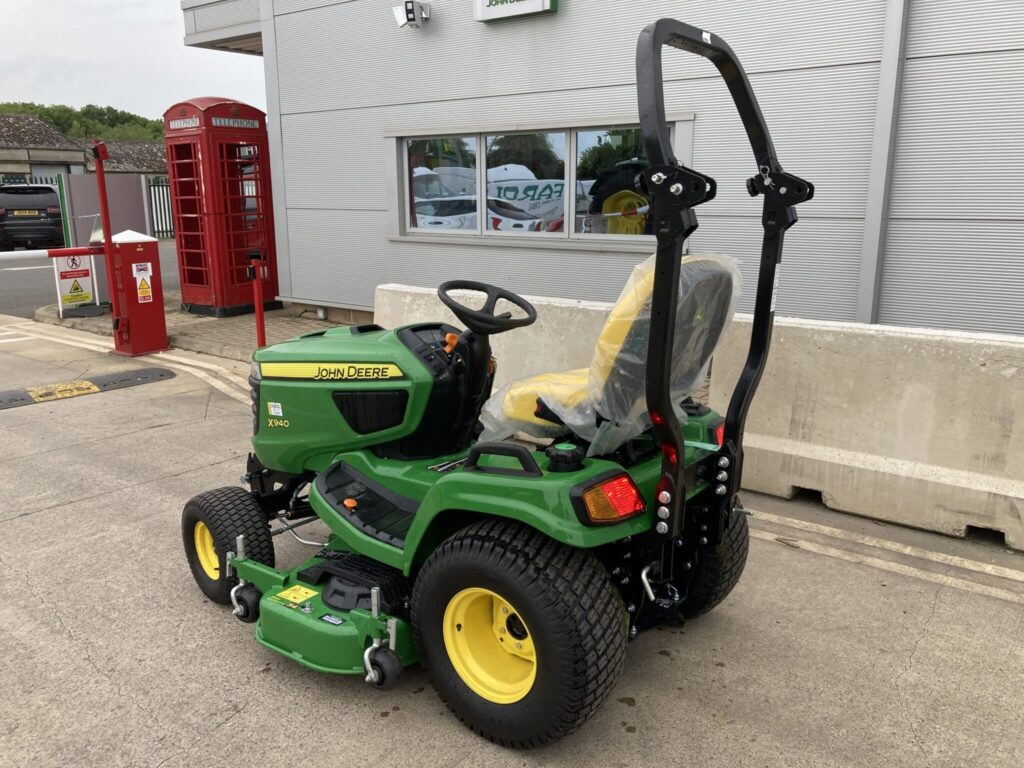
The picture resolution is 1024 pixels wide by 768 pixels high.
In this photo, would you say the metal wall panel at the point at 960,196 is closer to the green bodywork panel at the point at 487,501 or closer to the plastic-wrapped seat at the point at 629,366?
the green bodywork panel at the point at 487,501

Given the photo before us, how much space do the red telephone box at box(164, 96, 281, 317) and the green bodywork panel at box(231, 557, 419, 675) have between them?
8.48m

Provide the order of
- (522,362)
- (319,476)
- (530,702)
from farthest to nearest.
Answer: (522,362) < (319,476) < (530,702)

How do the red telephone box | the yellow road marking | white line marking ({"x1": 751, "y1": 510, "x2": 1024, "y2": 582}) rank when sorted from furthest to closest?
the red telephone box → the yellow road marking → white line marking ({"x1": 751, "y1": 510, "x2": 1024, "y2": 582})

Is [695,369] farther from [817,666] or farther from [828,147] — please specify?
[828,147]

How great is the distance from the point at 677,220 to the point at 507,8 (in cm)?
679

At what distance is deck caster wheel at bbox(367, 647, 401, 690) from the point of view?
277cm

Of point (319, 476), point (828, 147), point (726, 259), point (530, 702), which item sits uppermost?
point (828, 147)

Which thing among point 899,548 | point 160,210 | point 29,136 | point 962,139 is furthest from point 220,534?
point 29,136

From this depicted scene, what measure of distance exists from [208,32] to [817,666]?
11499 mm

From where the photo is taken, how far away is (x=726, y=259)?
2746mm

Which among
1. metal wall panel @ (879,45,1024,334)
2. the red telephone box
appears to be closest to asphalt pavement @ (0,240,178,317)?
the red telephone box

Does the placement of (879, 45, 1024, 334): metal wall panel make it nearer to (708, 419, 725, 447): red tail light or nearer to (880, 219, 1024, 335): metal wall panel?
(880, 219, 1024, 335): metal wall panel

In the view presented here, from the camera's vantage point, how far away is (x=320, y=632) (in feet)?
9.42

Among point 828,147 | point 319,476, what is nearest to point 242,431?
point 319,476
